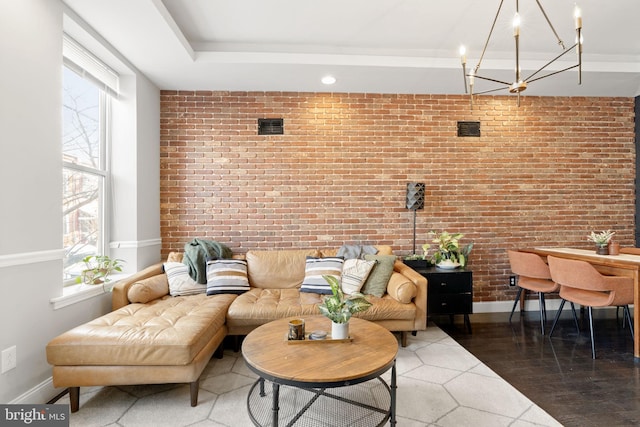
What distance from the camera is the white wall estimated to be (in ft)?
6.27

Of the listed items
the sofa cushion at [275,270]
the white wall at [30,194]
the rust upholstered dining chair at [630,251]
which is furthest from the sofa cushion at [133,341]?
the rust upholstered dining chair at [630,251]

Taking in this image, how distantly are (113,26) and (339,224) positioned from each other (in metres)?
2.89

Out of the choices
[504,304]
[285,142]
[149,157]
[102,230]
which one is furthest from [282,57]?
[504,304]

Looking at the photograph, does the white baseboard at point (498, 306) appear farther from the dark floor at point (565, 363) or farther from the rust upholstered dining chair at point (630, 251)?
the rust upholstered dining chair at point (630, 251)

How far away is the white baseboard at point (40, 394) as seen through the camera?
198cm

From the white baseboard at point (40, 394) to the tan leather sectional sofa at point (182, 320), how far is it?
26 centimetres

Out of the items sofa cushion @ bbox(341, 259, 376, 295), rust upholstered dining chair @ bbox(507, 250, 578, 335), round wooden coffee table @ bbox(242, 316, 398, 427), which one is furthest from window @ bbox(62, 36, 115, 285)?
rust upholstered dining chair @ bbox(507, 250, 578, 335)

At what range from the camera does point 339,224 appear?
12.9 ft

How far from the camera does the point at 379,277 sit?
124 inches

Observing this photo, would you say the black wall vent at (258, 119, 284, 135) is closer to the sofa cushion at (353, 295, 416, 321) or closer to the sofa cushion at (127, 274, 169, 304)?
the sofa cushion at (127, 274, 169, 304)

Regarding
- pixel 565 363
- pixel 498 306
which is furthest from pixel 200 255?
pixel 498 306

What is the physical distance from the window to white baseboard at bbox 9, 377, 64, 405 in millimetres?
816

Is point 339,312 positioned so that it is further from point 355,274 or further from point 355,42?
point 355,42

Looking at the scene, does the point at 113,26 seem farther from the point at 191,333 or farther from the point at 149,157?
the point at 191,333
